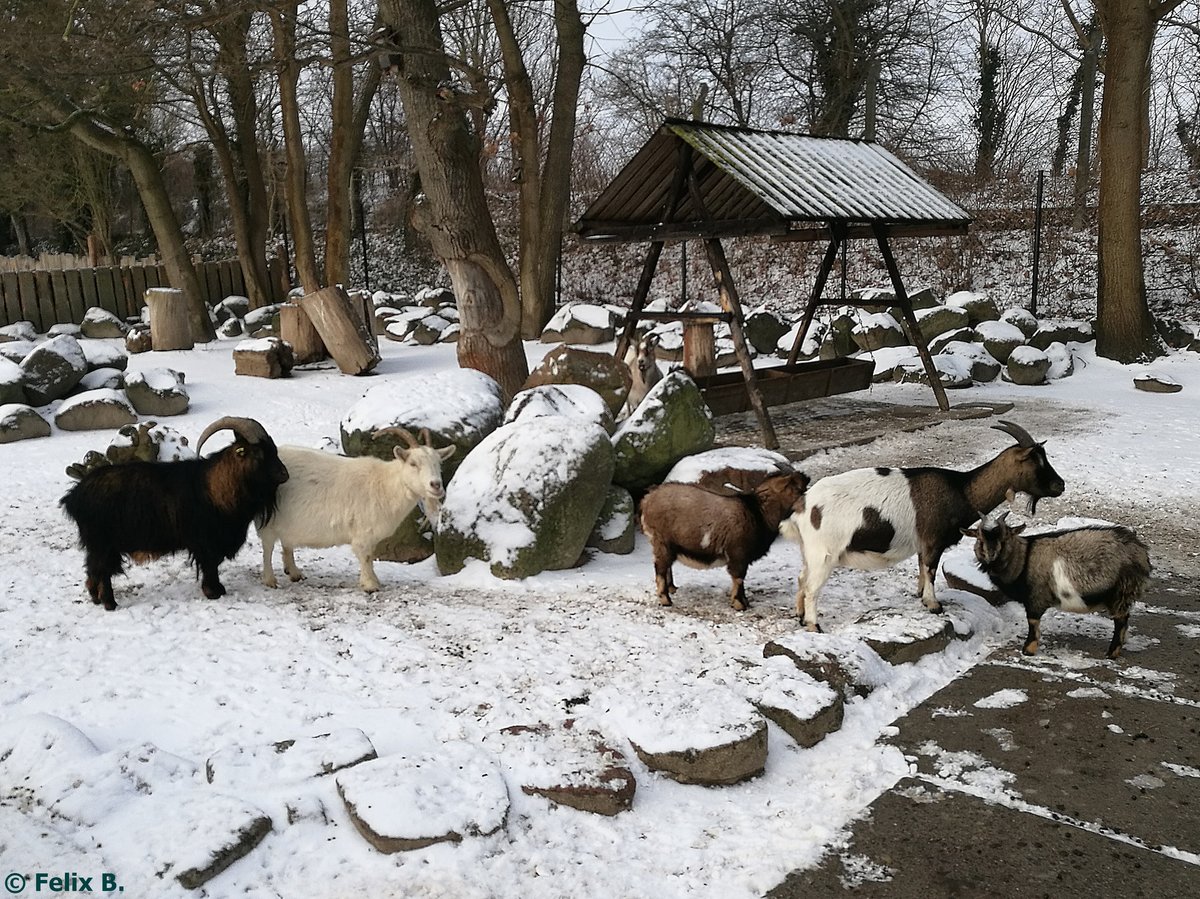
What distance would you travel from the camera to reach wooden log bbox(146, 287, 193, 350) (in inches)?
591

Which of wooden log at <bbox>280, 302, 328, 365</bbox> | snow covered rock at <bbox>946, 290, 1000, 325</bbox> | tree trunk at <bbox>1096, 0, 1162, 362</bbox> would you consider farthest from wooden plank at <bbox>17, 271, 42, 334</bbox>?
tree trunk at <bbox>1096, 0, 1162, 362</bbox>

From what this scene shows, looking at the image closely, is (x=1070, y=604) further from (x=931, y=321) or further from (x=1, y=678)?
(x=931, y=321)

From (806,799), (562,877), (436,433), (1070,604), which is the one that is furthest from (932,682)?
(436,433)

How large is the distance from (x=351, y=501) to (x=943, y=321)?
12.2 metres

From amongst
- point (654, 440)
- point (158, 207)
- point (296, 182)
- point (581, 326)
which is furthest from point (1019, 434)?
point (158, 207)

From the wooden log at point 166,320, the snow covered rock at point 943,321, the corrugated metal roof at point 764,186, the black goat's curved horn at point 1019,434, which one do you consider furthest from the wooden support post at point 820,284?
the wooden log at point 166,320

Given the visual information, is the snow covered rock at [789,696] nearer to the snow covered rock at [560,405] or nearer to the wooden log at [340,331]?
the snow covered rock at [560,405]

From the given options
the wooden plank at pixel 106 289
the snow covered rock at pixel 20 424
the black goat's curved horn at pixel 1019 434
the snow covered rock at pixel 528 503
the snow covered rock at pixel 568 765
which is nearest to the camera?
the snow covered rock at pixel 568 765

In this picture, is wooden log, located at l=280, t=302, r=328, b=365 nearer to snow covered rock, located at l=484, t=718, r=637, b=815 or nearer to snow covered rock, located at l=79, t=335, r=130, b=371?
snow covered rock, located at l=79, t=335, r=130, b=371

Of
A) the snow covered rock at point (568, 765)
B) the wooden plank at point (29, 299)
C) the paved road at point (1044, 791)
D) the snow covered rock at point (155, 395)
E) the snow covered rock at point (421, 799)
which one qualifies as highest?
the wooden plank at point (29, 299)

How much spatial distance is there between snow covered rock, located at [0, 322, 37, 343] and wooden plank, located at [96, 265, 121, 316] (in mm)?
2195

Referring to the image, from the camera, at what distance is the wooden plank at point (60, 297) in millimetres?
17547

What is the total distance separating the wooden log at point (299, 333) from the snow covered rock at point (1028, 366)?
9891 millimetres

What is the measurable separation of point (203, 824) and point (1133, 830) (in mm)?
3167
